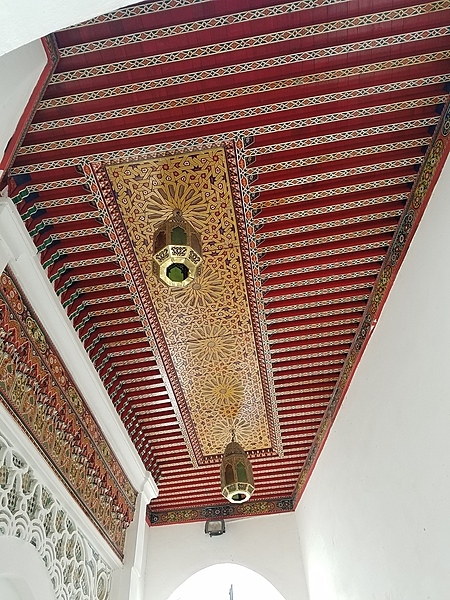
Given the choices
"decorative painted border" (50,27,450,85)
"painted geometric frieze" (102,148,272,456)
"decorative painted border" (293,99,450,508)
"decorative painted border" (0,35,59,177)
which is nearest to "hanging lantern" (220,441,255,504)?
"painted geometric frieze" (102,148,272,456)

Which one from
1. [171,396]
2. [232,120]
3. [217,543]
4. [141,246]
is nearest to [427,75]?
[232,120]

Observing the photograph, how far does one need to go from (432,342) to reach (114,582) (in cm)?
244

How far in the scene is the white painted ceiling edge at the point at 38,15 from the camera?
0.90 metres

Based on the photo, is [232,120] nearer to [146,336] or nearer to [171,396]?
[146,336]

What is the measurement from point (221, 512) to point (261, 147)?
3366 millimetres

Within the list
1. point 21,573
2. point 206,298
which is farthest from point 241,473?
point 21,573

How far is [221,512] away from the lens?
4.36 meters

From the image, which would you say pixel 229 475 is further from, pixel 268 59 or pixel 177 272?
pixel 268 59

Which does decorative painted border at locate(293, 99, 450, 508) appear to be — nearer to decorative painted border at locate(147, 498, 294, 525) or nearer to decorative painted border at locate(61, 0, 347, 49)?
decorative painted border at locate(61, 0, 347, 49)

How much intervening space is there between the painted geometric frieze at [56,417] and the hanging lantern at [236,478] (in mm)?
720

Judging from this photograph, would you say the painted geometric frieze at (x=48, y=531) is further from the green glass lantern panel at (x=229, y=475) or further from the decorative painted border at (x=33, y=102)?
the decorative painted border at (x=33, y=102)

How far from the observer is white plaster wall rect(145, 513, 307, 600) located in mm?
4051

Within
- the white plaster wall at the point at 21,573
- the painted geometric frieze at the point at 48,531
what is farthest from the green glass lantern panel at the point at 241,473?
the white plaster wall at the point at 21,573

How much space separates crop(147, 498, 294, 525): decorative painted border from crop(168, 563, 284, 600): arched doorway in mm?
395
